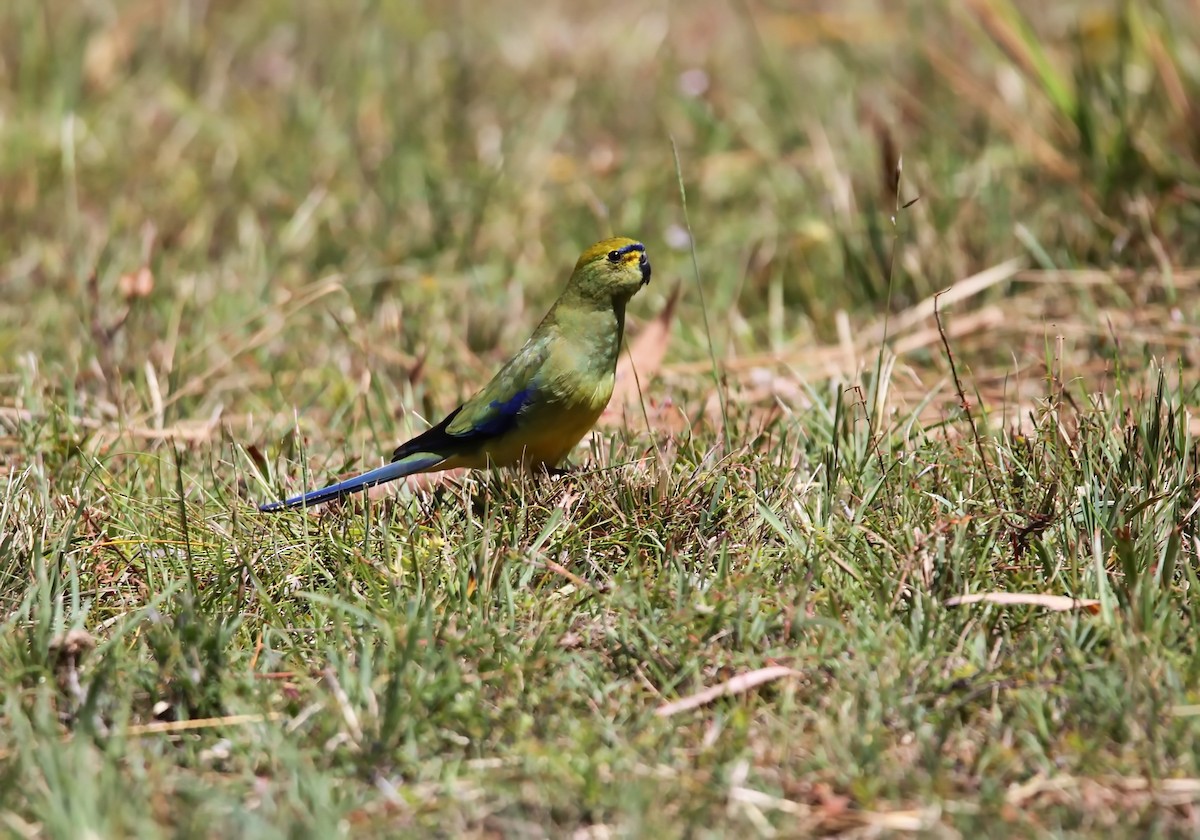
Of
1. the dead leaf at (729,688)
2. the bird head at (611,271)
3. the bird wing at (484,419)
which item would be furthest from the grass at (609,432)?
the bird head at (611,271)

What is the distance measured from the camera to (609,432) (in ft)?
13.5

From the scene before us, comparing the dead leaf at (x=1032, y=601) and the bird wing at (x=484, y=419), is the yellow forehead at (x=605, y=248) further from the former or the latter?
the dead leaf at (x=1032, y=601)

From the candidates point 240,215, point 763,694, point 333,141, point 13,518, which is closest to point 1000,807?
point 763,694

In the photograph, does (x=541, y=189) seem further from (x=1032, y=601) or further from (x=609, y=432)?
(x=1032, y=601)

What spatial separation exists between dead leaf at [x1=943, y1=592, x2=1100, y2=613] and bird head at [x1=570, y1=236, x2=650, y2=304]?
1.34 meters

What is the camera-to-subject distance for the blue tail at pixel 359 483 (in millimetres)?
3470

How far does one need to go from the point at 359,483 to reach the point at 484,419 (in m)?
0.35

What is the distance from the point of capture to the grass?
2.61m

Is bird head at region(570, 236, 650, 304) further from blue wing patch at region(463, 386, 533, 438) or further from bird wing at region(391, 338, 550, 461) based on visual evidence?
blue wing patch at region(463, 386, 533, 438)

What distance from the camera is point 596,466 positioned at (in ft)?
11.7

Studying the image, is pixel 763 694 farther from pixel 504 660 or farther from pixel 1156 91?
pixel 1156 91

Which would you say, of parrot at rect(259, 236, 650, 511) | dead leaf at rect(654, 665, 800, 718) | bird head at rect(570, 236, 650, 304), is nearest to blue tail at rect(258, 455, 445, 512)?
parrot at rect(259, 236, 650, 511)

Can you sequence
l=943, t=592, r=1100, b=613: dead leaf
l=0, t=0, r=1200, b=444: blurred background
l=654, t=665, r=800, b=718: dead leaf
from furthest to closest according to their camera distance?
l=0, t=0, r=1200, b=444: blurred background < l=943, t=592, r=1100, b=613: dead leaf < l=654, t=665, r=800, b=718: dead leaf

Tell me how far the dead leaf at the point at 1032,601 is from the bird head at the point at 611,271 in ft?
4.40
